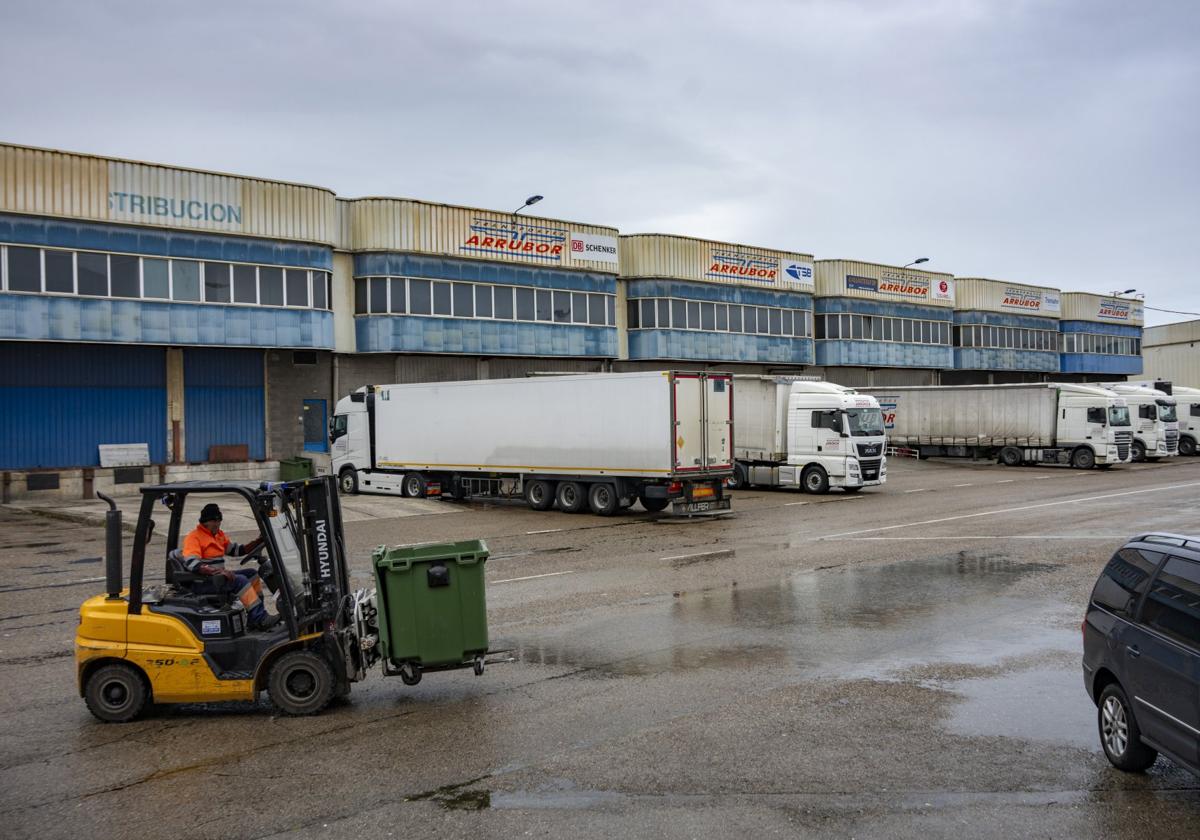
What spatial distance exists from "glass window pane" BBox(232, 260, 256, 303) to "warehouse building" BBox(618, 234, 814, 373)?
56.9 ft

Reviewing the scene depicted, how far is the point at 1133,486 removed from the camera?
3069 cm

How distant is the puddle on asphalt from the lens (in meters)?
9.90

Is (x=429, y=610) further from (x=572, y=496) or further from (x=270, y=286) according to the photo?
(x=270, y=286)

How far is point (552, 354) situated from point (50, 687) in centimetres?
3083

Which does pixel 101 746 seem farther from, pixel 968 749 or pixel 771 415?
pixel 771 415

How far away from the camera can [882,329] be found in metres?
56.2

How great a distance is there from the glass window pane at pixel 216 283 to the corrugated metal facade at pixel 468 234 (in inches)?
209

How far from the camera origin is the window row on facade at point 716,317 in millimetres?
44344

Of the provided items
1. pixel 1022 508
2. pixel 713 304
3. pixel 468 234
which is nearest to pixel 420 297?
pixel 468 234

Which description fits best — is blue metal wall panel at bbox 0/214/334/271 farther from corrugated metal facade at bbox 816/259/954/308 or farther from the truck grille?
the truck grille

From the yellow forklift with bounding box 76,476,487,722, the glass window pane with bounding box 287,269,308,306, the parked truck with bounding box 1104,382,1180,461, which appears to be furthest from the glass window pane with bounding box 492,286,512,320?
the yellow forklift with bounding box 76,476,487,722

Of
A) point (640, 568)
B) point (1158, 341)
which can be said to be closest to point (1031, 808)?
point (640, 568)

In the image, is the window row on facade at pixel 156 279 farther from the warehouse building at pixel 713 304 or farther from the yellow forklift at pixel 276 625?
the yellow forklift at pixel 276 625

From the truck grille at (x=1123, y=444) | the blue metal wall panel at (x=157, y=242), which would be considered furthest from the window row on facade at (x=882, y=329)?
the blue metal wall panel at (x=157, y=242)
